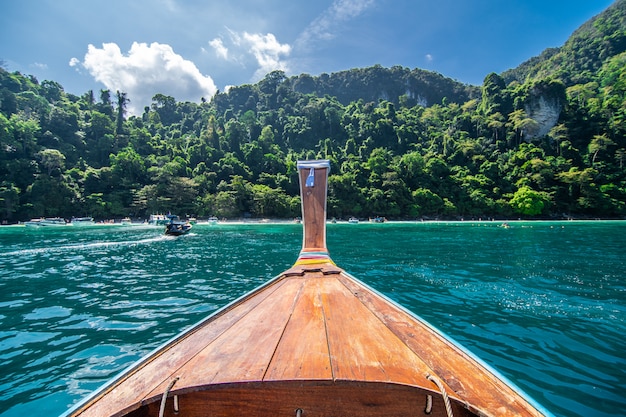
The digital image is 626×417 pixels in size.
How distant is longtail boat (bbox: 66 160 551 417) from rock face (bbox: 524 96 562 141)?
104 meters

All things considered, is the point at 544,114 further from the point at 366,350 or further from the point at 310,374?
the point at 310,374

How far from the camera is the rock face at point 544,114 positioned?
81.3 meters

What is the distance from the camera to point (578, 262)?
1383cm

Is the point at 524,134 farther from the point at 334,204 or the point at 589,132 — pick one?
the point at 334,204

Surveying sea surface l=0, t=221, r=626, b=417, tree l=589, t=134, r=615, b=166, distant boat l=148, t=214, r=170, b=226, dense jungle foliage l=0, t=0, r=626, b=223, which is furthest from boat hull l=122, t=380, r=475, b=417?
tree l=589, t=134, r=615, b=166

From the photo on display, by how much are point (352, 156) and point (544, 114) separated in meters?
56.8

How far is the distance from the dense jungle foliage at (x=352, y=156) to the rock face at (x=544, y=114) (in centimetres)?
32

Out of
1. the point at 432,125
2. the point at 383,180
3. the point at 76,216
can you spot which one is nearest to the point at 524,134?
the point at 432,125

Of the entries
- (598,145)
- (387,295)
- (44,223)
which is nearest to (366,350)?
(387,295)

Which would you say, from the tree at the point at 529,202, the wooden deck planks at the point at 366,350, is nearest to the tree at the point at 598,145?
the tree at the point at 529,202

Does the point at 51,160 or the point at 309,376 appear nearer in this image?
the point at 309,376

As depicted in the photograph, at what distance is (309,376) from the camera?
1941mm

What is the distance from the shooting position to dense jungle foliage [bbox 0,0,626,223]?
2371 inches

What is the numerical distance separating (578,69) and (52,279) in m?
166
